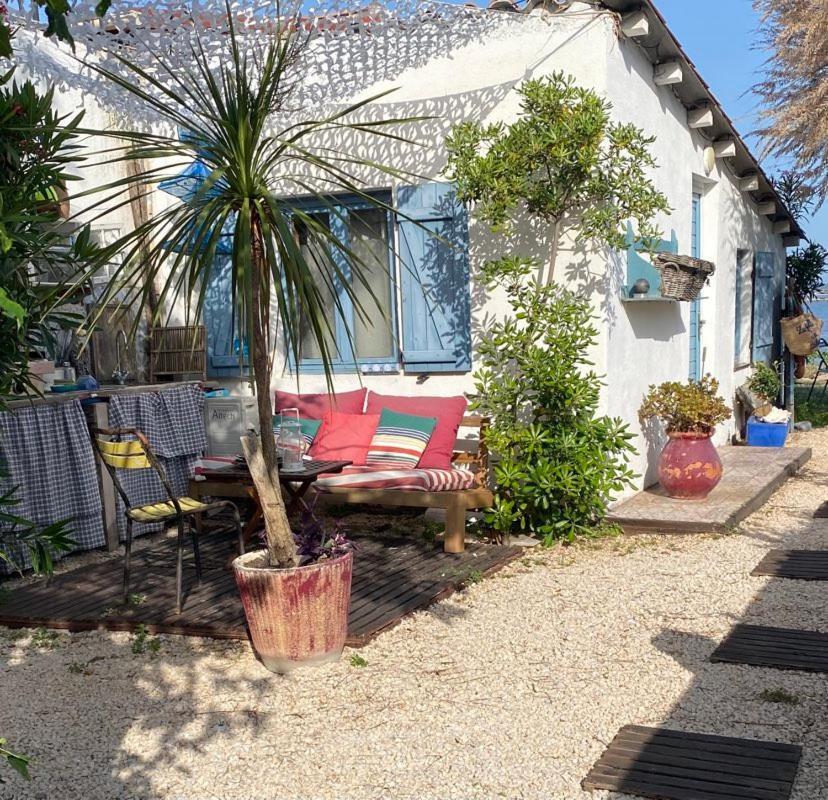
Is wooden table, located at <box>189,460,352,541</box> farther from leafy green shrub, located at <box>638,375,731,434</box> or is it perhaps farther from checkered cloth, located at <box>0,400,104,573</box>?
leafy green shrub, located at <box>638,375,731,434</box>

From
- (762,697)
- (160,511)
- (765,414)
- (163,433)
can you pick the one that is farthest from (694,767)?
(765,414)

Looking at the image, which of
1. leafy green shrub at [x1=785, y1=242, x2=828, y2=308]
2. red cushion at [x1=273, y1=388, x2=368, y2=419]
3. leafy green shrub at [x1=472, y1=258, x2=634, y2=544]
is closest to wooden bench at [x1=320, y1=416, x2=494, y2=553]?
leafy green shrub at [x1=472, y1=258, x2=634, y2=544]

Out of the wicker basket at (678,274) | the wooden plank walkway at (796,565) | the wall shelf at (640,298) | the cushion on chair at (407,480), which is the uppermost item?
the wicker basket at (678,274)

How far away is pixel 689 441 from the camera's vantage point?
6.43 metres

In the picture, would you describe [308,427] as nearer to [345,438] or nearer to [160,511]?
[345,438]

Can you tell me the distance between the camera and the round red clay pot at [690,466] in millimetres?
6402

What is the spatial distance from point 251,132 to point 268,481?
1.27 metres

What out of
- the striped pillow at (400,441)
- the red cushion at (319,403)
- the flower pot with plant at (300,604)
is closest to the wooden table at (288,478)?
the striped pillow at (400,441)

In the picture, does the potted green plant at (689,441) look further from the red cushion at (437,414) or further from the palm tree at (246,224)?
the palm tree at (246,224)

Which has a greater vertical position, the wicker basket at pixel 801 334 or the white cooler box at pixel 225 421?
the wicker basket at pixel 801 334

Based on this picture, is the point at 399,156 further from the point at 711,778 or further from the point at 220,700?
the point at 711,778

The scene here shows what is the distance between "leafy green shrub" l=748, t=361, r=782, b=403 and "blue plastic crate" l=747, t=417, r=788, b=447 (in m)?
0.72

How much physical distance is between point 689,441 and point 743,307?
153 inches

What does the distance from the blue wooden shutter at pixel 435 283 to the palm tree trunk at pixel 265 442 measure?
9.63 ft
